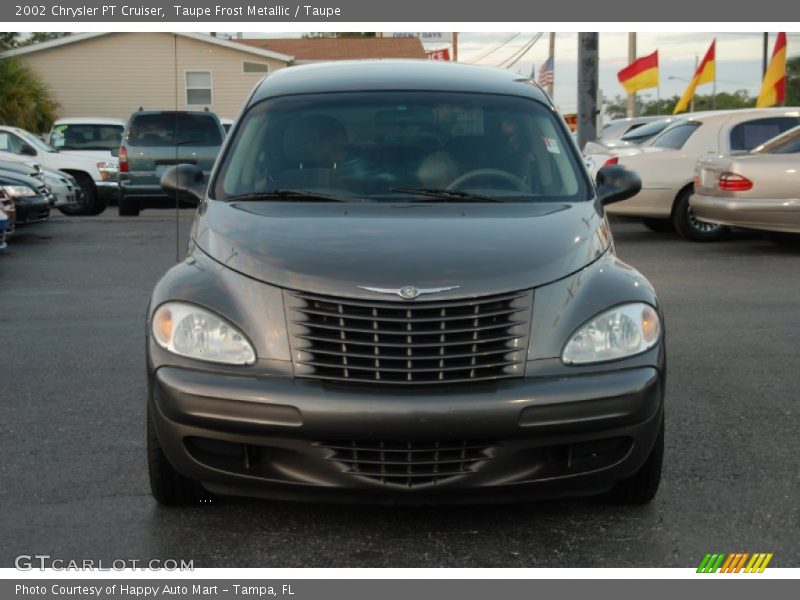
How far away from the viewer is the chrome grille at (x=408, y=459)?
4391mm

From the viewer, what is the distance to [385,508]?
4965 millimetres

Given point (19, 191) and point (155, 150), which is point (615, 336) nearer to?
point (19, 191)

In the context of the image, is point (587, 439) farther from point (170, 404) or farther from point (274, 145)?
point (274, 145)

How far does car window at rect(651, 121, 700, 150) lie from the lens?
51.6 ft

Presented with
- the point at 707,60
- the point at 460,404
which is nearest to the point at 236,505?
the point at 460,404

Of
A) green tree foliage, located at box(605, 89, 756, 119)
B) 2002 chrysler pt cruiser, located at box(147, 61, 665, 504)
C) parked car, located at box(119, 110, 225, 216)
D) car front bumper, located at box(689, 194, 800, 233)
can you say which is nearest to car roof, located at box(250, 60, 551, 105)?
2002 chrysler pt cruiser, located at box(147, 61, 665, 504)

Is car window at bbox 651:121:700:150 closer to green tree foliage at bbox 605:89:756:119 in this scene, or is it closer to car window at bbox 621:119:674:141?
car window at bbox 621:119:674:141

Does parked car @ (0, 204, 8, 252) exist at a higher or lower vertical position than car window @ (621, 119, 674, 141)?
lower

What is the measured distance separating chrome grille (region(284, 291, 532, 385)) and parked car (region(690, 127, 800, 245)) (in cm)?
979

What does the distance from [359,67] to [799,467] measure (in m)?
2.96

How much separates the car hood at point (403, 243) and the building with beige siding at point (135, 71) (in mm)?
34024

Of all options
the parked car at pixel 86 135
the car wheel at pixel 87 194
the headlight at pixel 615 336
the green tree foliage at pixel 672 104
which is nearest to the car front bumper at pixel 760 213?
the headlight at pixel 615 336

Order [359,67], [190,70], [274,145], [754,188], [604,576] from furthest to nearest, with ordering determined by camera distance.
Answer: [190,70]
[754,188]
[359,67]
[274,145]
[604,576]

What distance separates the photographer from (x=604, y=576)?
167 inches
